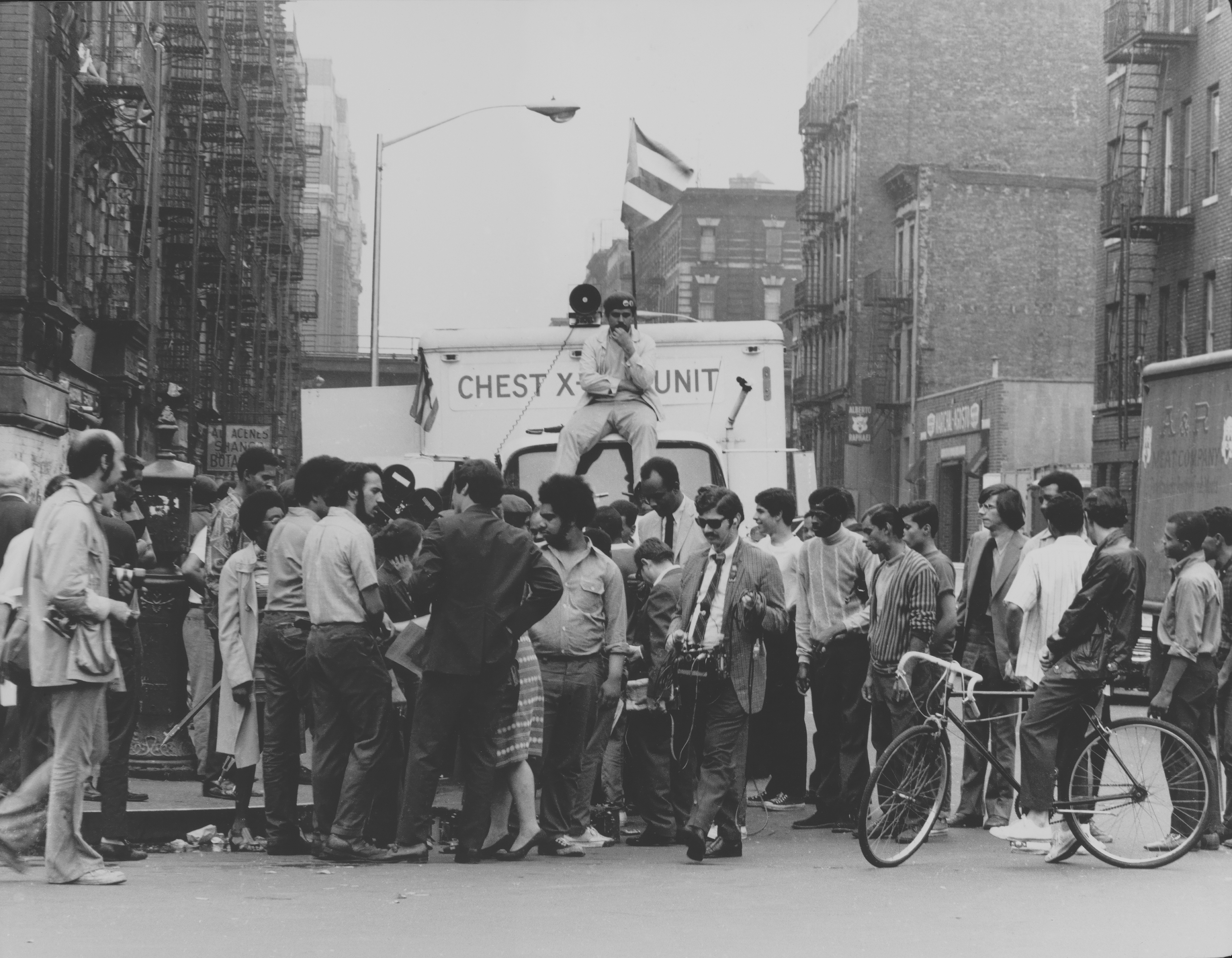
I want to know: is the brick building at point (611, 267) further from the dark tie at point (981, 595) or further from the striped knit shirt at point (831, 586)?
the dark tie at point (981, 595)

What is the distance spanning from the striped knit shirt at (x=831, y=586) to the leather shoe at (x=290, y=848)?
301cm

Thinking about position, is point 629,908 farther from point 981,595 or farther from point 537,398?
point 537,398

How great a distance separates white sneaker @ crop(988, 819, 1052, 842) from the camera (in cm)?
883

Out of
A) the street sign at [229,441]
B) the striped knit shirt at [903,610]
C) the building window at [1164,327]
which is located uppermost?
the building window at [1164,327]

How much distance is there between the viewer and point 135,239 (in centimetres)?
1797

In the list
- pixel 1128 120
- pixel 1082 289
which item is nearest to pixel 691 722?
pixel 1128 120

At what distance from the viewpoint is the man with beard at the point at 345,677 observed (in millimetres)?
8203

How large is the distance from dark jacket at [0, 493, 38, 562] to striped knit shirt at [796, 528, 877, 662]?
437cm

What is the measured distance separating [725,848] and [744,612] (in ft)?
4.05

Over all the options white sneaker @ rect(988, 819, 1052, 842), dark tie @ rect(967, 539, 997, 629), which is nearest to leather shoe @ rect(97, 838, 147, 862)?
white sneaker @ rect(988, 819, 1052, 842)

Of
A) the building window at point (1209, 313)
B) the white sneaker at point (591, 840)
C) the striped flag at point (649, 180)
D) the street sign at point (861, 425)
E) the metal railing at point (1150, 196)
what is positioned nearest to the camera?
the white sneaker at point (591, 840)

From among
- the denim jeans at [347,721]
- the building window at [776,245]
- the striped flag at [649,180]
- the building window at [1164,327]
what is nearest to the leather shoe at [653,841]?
the denim jeans at [347,721]

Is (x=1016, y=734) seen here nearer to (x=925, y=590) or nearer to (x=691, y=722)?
(x=925, y=590)

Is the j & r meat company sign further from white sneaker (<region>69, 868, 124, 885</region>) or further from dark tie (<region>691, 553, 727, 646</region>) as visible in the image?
white sneaker (<region>69, 868, 124, 885</region>)
